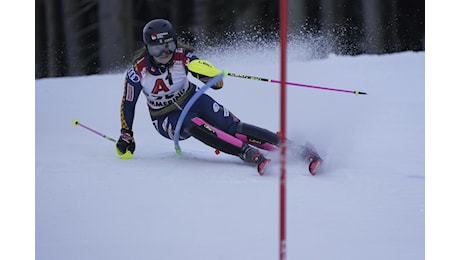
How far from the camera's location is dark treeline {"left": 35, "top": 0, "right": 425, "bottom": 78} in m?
2.64

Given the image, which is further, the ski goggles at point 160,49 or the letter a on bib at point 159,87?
the letter a on bib at point 159,87

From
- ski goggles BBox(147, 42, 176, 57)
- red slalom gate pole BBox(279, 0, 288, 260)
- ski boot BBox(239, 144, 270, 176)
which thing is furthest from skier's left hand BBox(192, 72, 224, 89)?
red slalom gate pole BBox(279, 0, 288, 260)

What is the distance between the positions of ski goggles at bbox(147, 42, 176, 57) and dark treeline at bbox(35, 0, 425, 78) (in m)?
0.05

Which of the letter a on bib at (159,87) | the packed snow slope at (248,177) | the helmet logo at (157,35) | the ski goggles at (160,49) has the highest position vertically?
the helmet logo at (157,35)

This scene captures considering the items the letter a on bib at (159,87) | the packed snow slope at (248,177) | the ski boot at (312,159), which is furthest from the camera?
the letter a on bib at (159,87)

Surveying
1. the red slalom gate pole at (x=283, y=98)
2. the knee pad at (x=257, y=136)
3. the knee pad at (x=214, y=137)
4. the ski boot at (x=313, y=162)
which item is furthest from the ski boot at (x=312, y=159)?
the red slalom gate pole at (x=283, y=98)

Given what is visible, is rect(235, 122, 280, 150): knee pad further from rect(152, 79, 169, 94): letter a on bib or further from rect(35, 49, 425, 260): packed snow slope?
rect(152, 79, 169, 94): letter a on bib

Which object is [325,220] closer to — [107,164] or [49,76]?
[107,164]

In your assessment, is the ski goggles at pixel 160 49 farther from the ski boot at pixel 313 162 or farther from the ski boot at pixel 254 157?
the ski boot at pixel 313 162

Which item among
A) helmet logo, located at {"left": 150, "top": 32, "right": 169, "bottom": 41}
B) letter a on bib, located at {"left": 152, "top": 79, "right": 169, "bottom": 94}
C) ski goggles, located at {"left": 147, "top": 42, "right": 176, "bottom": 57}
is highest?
helmet logo, located at {"left": 150, "top": 32, "right": 169, "bottom": 41}

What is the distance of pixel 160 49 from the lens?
278cm

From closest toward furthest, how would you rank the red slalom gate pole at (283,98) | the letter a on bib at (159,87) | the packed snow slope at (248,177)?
the red slalom gate pole at (283,98)
the packed snow slope at (248,177)
the letter a on bib at (159,87)

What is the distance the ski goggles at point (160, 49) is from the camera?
2.75m
